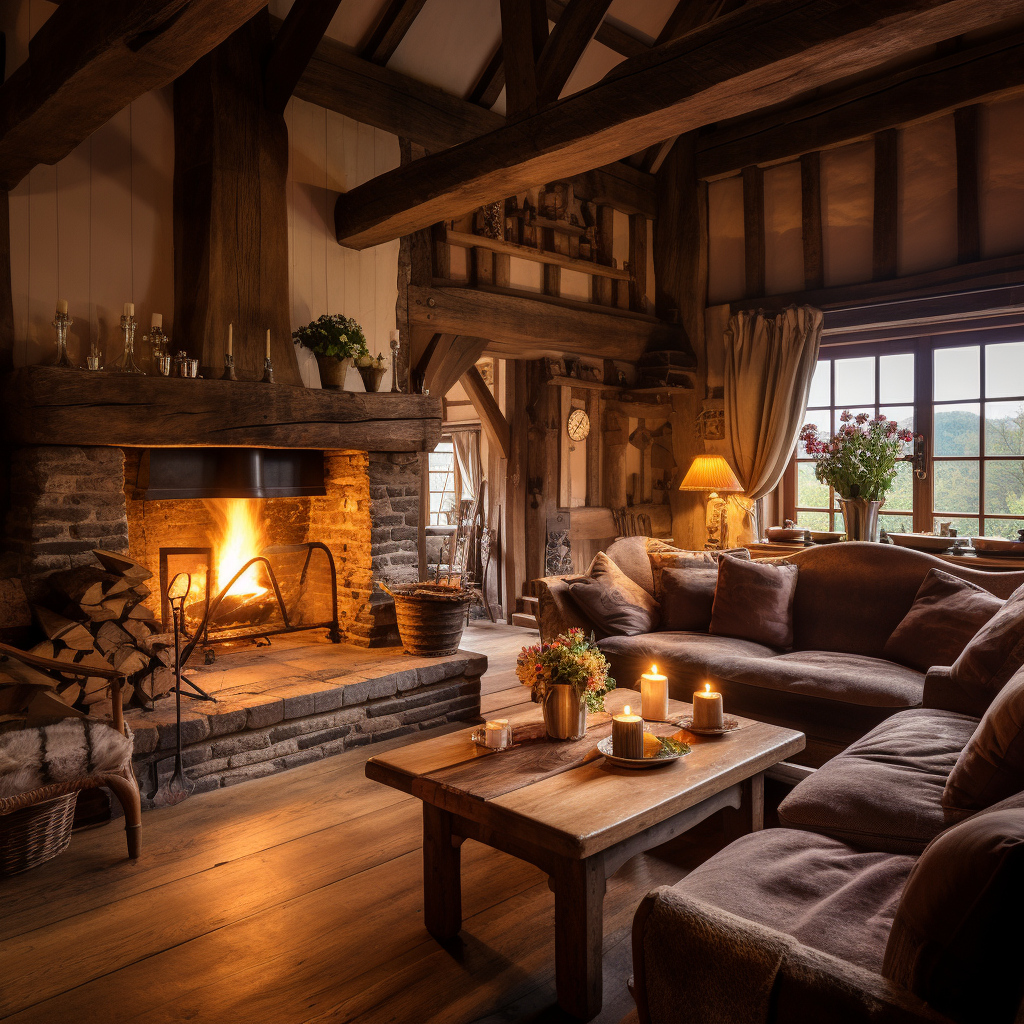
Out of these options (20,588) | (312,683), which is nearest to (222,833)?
(312,683)

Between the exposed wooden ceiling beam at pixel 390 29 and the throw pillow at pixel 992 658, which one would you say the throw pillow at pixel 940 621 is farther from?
the exposed wooden ceiling beam at pixel 390 29

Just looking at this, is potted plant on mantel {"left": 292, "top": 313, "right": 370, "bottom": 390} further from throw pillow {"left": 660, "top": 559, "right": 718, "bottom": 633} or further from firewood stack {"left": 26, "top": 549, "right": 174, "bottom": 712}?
throw pillow {"left": 660, "top": 559, "right": 718, "bottom": 633}

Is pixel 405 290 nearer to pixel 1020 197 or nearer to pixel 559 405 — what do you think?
pixel 559 405

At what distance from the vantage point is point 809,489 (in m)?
6.30

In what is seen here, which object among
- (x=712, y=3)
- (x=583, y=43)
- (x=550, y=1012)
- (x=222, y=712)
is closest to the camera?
(x=550, y=1012)

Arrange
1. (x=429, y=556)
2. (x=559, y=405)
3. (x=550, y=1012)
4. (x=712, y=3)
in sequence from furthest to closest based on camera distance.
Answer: (x=429, y=556)
(x=559, y=405)
(x=712, y=3)
(x=550, y=1012)

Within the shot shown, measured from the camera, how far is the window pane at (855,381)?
5.93 m

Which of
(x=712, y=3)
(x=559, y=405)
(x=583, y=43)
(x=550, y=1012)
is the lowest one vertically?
(x=550, y=1012)

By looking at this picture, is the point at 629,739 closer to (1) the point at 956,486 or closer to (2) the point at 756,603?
(2) the point at 756,603

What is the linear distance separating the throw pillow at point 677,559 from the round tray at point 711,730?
1.78 metres

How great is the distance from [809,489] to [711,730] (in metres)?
4.21

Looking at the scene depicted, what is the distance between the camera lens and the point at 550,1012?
76.6 inches

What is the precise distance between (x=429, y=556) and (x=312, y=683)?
4226 mm

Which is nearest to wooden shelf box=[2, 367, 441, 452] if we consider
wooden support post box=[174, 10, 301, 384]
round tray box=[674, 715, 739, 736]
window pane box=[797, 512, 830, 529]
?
wooden support post box=[174, 10, 301, 384]
